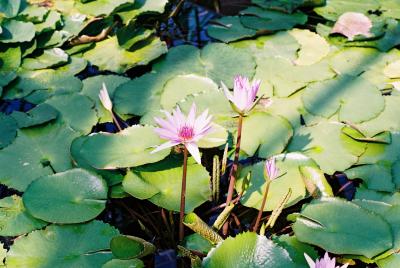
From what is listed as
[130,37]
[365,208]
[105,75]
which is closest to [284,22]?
[130,37]

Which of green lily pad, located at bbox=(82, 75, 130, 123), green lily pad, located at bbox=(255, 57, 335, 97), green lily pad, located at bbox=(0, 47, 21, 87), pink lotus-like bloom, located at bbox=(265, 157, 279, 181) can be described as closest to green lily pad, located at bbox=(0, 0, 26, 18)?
green lily pad, located at bbox=(0, 47, 21, 87)

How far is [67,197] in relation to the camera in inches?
56.2

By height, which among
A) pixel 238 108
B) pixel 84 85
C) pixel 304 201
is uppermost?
pixel 238 108

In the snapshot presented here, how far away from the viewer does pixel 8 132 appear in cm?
174

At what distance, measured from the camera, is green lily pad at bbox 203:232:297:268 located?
114cm

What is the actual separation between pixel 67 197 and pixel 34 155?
28cm

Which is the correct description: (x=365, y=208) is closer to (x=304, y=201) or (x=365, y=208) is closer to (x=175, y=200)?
(x=304, y=201)

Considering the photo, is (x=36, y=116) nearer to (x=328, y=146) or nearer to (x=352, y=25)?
(x=328, y=146)

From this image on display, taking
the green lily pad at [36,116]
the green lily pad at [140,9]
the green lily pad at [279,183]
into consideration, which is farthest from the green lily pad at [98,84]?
the green lily pad at [279,183]

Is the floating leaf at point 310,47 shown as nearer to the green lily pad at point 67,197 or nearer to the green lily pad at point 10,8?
the green lily pad at point 67,197

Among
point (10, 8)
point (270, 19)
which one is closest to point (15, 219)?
point (10, 8)

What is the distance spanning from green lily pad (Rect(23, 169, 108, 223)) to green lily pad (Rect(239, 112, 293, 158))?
0.50 meters

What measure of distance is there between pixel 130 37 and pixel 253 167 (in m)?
1.00

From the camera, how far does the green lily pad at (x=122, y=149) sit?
1468 millimetres
